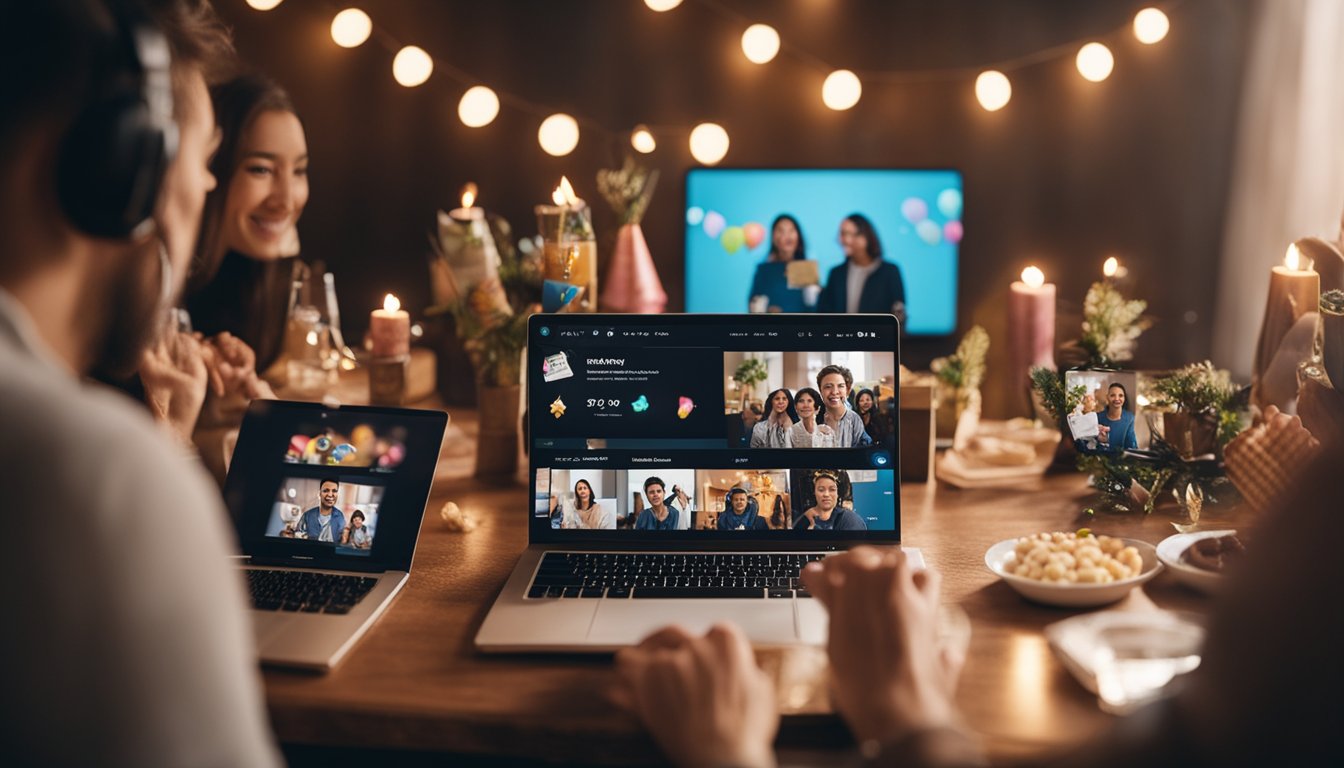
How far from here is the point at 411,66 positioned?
A: 103 inches

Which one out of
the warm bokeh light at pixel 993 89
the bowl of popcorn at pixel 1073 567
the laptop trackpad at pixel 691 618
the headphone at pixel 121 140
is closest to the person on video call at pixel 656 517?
the laptop trackpad at pixel 691 618

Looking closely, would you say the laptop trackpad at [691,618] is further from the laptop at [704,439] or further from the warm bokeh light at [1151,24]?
the warm bokeh light at [1151,24]

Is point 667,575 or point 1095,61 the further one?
point 1095,61

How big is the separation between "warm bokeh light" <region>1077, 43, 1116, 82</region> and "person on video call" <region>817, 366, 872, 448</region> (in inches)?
61.4

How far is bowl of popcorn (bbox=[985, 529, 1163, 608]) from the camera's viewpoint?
47.3 inches

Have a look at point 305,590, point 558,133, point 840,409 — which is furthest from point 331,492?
point 558,133

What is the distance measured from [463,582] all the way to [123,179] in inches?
27.6

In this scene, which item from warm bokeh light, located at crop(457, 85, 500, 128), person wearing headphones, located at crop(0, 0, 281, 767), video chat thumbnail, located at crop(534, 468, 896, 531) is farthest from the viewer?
warm bokeh light, located at crop(457, 85, 500, 128)

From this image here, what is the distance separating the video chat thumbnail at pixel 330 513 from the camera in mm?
1307

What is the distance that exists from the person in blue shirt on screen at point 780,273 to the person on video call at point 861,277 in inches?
2.3

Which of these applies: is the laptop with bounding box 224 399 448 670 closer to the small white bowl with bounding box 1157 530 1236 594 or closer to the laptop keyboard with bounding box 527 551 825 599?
the laptop keyboard with bounding box 527 551 825 599

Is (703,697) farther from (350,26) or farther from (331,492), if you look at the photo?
(350,26)

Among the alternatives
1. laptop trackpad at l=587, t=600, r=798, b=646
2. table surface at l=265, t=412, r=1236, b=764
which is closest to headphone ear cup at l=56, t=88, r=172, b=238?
table surface at l=265, t=412, r=1236, b=764

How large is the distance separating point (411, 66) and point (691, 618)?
74.3 inches
